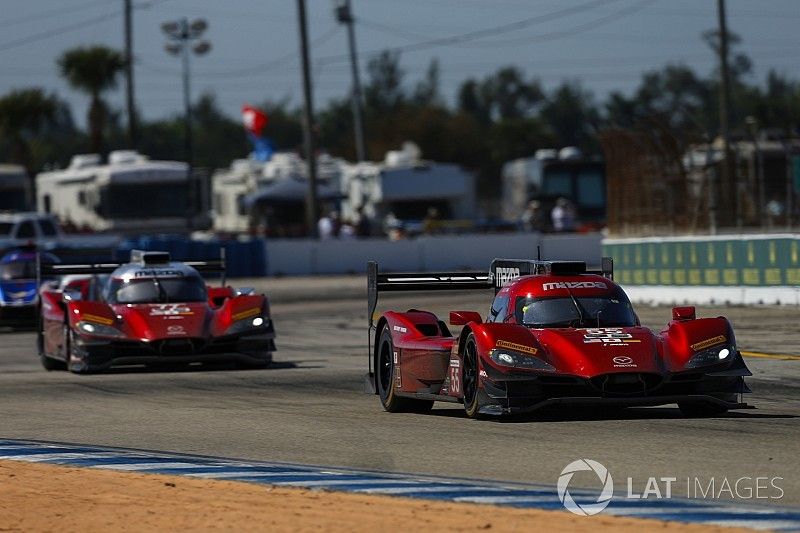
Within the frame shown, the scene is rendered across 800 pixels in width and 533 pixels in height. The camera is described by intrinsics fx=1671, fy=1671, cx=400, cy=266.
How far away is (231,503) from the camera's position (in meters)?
8.94

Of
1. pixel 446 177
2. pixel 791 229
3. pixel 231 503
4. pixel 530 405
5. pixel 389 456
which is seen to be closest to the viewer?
pixel 231 503

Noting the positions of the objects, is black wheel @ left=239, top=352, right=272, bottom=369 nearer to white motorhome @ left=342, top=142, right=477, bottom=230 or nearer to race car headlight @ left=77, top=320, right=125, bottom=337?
race car headlight @ left=77, top=320, right=125, bottom=337

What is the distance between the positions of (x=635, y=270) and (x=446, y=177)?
1021 inches

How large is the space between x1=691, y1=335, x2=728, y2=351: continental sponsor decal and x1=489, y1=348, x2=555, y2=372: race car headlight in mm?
1150

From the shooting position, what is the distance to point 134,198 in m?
49.3

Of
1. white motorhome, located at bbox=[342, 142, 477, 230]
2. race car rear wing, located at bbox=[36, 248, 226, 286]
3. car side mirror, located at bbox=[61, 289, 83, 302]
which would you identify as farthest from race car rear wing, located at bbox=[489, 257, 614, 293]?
white motorhome, located at bbox=[342, 142, 477, 230]

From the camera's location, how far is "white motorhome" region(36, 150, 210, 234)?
160 feet

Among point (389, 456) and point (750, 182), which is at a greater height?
point (750, 182)

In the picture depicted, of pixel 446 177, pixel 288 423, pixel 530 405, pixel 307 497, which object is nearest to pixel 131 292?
pixel 288 423

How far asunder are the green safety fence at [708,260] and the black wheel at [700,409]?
1297cm

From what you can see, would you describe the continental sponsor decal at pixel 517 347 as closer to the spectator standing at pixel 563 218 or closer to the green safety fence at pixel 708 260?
the green safety fence at pixel 708 260

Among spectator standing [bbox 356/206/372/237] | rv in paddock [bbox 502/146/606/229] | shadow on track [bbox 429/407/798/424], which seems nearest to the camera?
shadow on track [bbox 429/407/798/424]

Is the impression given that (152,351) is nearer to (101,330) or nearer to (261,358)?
(101,330)

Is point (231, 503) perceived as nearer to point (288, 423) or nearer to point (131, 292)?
point (288, 423)
